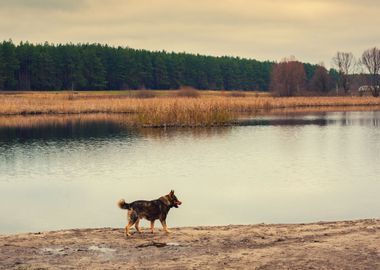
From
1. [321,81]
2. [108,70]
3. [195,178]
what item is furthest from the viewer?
[108,70]

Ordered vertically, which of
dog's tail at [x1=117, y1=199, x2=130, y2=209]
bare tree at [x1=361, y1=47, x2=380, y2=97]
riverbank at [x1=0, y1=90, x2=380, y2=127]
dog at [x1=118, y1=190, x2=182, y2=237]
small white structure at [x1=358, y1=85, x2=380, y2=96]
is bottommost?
dog at [x1=118, y1=190, x2=182, y2=237]

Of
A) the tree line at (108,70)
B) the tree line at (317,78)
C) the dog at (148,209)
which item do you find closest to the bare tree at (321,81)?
the tree line at (317,78)

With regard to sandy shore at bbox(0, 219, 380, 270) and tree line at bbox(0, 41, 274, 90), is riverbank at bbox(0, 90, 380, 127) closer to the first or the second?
sandy shore at bbox(0, 219, 380, 270)

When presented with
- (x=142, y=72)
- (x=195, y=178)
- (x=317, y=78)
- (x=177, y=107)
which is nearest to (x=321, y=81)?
(x=317, y=78)

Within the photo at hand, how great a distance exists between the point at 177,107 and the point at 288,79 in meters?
54.5

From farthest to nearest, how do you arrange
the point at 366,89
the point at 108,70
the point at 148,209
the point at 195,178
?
the point at 108,70, the point at 366,89, the point at 195,178, the point at 148,209

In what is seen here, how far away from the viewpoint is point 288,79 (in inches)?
3703

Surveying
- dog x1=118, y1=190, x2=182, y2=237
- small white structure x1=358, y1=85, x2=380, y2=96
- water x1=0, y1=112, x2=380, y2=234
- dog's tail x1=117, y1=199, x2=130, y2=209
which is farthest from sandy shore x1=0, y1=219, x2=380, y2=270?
small white structure x1=358, y1=85, x2=380, y2=96

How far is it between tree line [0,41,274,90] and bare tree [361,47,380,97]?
A: 1944 inches

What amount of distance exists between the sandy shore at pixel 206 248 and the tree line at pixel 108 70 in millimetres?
97818

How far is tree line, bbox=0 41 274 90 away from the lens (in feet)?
365

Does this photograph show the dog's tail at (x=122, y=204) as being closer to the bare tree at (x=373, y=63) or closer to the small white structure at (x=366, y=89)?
the small white structure at (x=366, y=89)

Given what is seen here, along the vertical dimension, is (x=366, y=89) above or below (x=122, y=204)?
above

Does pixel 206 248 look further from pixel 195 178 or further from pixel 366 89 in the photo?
pixel 366 89
